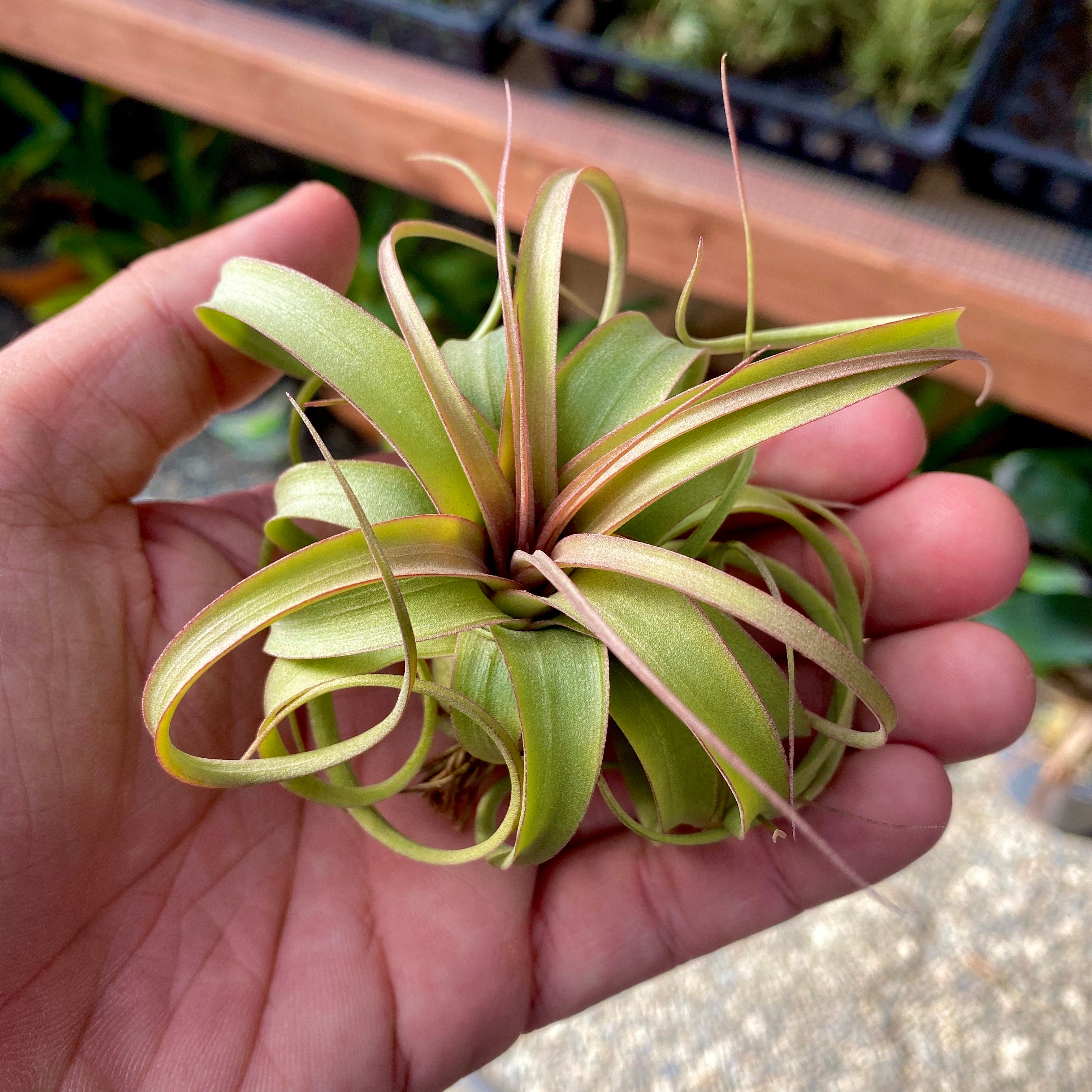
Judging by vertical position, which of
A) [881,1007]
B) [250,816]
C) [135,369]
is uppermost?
[135,369]

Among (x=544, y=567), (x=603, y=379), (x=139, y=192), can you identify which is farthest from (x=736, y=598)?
(x=139, y=192)

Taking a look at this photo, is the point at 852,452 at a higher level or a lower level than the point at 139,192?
higher

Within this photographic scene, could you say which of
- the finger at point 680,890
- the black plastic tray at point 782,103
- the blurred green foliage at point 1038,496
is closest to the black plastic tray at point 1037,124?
the black plastic tray at point 782,103

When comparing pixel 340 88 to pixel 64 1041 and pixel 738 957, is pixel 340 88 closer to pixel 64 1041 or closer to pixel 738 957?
pixel 64 1041

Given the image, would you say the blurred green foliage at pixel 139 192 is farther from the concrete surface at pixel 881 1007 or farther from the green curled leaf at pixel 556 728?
the concrete surface at pixel 881 1007

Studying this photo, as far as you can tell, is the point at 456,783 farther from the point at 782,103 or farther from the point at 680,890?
the point at 782,103

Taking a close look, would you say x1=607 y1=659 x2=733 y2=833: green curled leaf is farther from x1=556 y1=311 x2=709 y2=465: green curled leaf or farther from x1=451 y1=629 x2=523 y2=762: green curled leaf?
x1=556 y1=311 x2=709 y2=465: green curled leaf

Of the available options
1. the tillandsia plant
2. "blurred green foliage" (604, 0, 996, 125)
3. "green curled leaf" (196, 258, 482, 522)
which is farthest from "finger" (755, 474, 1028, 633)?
"blurred green foliage" (604, 0, 996, 125)
